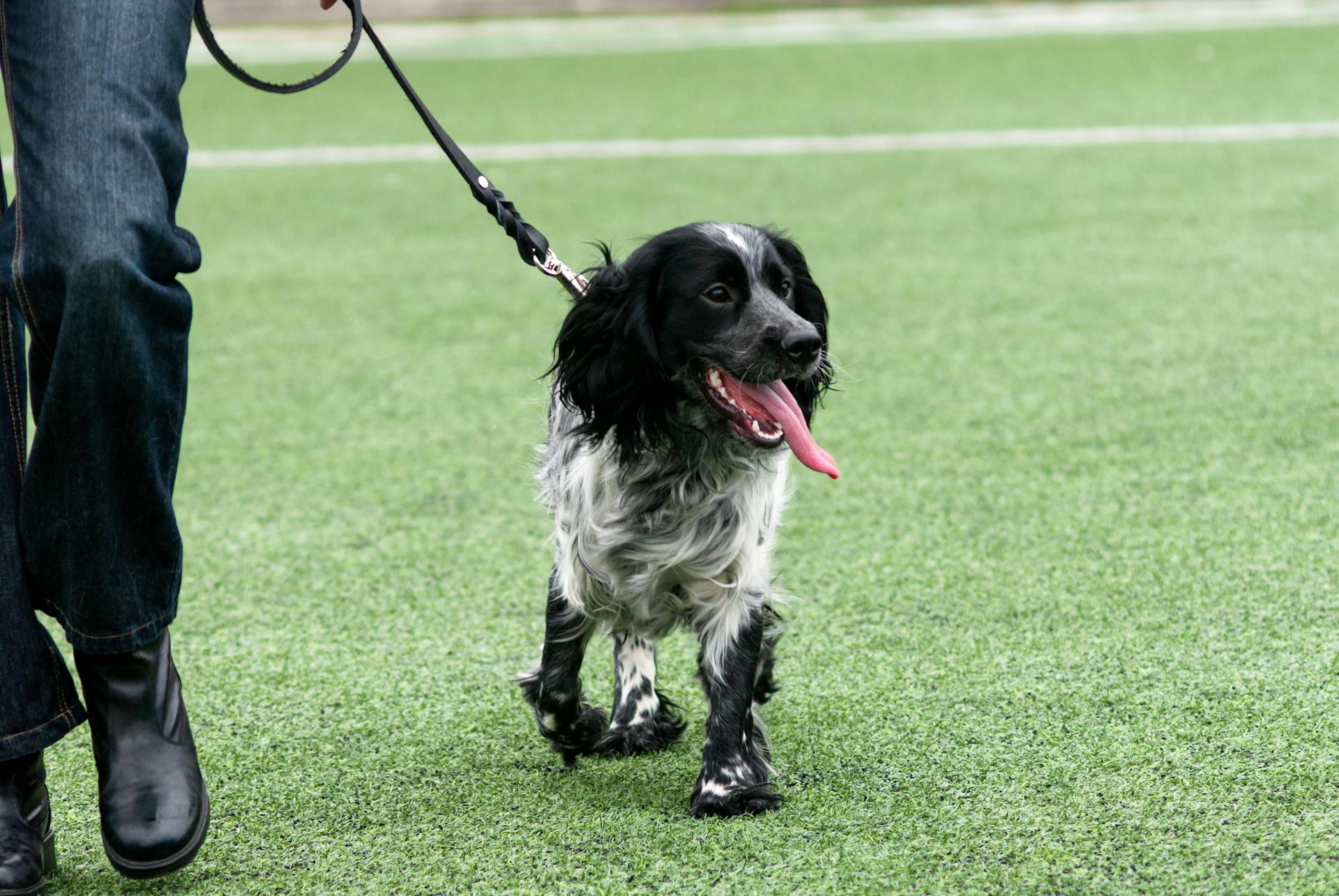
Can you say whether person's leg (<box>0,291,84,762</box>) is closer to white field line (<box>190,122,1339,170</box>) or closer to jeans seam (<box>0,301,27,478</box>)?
jeans seam (<box>0,301,27,478</box>)

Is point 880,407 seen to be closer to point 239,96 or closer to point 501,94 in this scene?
point 501,94

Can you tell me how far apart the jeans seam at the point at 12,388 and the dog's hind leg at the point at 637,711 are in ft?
3.40

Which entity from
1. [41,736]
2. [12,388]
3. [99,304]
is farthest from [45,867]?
[99,304]

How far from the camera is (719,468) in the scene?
2.70 meters

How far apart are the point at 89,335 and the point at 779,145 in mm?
7213

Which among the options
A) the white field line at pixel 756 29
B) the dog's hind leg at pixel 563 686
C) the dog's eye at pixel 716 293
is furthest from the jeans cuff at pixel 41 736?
the white field line at pixel 756 29

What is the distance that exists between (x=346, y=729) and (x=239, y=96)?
9.18 meters

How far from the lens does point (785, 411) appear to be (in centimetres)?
266

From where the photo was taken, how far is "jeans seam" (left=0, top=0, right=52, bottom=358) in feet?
7.04

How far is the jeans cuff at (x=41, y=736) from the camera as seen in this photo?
7.34 feet

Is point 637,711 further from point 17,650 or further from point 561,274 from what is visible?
point 17,650

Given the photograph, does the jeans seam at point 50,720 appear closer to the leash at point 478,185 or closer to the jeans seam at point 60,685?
the jeans seam at point 60,685

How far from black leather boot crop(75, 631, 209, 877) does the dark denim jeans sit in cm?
5

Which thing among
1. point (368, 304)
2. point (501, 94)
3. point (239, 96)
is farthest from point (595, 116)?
point (368, 304)
